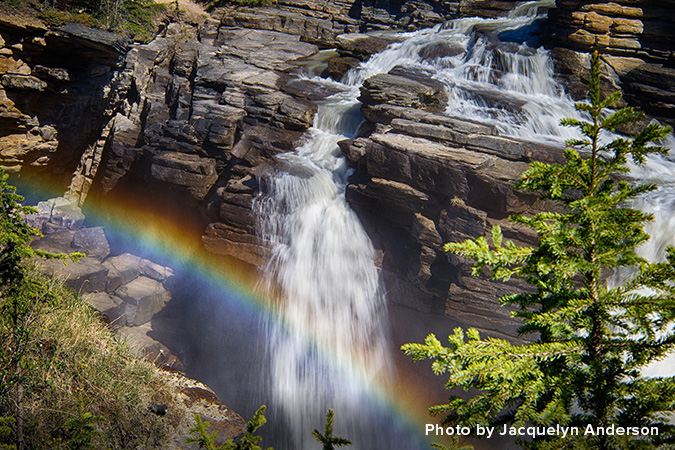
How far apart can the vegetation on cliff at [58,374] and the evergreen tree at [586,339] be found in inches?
177

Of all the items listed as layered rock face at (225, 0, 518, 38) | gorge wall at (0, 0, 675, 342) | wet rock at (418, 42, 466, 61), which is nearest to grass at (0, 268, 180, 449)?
gorge wall at (0, 0, 675, 342)

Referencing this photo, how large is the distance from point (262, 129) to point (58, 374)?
9673mm

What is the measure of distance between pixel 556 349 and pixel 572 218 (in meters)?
0.92

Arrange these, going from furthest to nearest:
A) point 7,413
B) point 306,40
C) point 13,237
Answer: point 306,40 → point 13,237 → point 7,413

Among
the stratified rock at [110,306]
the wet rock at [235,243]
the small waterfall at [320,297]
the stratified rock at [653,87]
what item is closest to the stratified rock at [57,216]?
the stratified rock at [110,306]

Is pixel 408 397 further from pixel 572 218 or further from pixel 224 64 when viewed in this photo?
pixel 224 64

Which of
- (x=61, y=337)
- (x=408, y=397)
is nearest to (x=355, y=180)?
(x=408, y=397)

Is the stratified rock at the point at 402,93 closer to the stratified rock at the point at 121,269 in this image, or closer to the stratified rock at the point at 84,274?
the stratified rock at the point at 121,269

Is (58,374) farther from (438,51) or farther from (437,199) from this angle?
(438,51)

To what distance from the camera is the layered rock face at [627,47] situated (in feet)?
47.3

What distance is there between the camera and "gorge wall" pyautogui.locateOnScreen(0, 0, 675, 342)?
34.9ft

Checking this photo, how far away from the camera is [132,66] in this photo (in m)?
16.7

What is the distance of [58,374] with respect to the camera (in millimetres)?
6281

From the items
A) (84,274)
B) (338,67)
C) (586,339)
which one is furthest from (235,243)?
(586,339)
